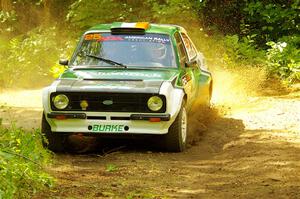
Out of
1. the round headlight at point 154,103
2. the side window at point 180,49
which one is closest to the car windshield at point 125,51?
the side window at point 180,49

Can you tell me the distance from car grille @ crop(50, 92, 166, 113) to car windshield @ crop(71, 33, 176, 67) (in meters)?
1.05

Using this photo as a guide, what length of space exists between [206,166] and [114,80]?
5.65 ft

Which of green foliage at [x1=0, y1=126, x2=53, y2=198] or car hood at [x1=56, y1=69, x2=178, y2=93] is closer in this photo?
green foliage at [x1=0, y1=126, x2=53, y2=198]

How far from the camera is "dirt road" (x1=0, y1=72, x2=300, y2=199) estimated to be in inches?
252

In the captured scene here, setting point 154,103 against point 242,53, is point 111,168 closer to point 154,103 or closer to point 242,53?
point 154,103

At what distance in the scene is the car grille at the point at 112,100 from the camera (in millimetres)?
8039

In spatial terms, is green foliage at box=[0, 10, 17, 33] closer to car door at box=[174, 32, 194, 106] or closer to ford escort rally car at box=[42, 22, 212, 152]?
car door at box=[174, 32, 194, 106]

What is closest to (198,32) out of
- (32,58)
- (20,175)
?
(32,58)

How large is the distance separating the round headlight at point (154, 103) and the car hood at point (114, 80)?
0.34 ft

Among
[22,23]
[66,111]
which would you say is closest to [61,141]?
[66,111]

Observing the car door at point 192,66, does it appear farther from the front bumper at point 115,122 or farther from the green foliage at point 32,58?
the green foliage at point 32,58

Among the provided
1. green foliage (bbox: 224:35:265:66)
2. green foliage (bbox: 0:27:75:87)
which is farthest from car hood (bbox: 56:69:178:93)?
green foliage (bbox: 0:27:75:87)

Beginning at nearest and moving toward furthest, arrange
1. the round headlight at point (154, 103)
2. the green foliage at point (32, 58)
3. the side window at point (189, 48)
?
the round headlight at point (154, 103)
the side window at point (189, 48)
the green foliage at point (32, 58)

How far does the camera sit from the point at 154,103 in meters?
8.02
